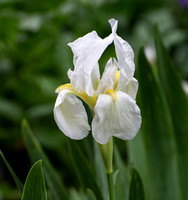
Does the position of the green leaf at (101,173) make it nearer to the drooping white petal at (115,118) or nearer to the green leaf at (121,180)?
the green leaf at (121,180)

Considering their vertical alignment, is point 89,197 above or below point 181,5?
below

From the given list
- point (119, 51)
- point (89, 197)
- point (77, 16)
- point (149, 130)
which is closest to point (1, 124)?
point (77, 16)

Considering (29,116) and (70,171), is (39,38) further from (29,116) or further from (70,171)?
(70,171)

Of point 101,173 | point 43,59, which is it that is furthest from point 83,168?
point 43,59

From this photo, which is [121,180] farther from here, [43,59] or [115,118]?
[43,59]

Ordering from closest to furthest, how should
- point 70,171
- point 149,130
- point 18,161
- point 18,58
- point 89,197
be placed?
point 89,197, point 149,130, point 70,171, point 18,161, point 18,58

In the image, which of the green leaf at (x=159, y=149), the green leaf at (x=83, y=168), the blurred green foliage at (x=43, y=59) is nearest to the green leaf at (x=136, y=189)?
the green leaf at (x=83, y=168)
